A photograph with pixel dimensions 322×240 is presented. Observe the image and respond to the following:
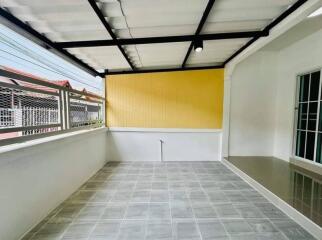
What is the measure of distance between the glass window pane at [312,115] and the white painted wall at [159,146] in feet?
6.02

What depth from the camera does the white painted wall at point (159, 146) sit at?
4.61 m

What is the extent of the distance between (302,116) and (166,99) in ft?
10.1

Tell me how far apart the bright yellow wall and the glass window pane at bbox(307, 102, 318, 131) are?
180 cm

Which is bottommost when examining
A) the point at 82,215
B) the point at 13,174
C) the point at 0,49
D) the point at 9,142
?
the point at 82,215

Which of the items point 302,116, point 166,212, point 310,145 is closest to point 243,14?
point 166,212

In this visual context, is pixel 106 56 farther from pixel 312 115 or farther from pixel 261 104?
pixel 312 115

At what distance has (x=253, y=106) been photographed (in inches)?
183

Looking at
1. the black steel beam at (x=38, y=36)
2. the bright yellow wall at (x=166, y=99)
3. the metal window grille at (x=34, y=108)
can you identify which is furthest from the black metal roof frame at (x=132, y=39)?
the bright yellow wall at (x=166, y=99)

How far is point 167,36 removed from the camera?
2.78m

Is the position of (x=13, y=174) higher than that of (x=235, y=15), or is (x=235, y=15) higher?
(x=235, y=15)

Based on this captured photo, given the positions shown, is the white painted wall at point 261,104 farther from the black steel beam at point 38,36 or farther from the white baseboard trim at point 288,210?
the black steel beam at point 38,36

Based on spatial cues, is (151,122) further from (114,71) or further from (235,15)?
(235,15)

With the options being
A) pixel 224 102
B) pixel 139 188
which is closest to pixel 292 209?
pixel 139 188

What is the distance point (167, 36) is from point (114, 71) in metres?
2.21
